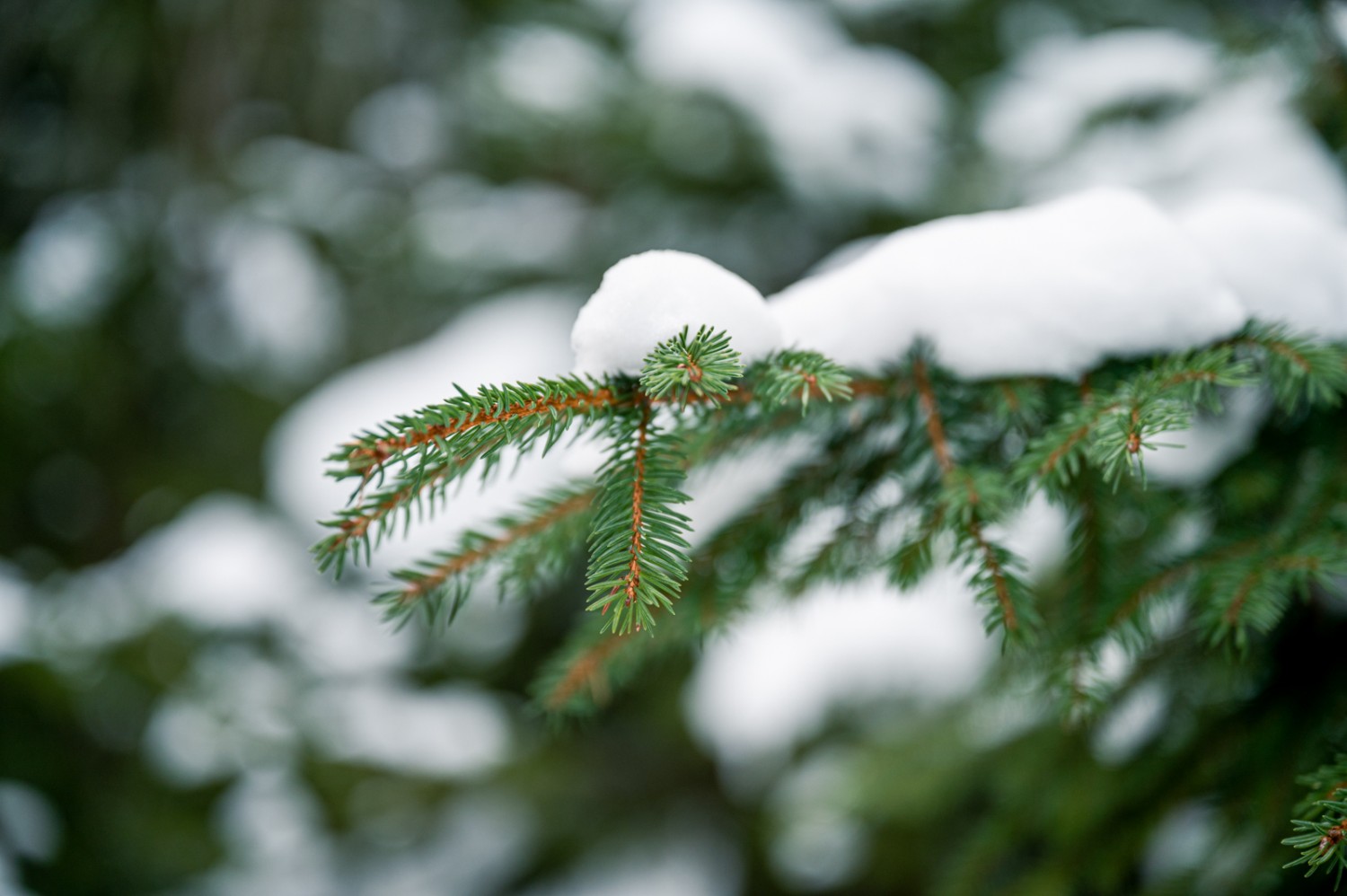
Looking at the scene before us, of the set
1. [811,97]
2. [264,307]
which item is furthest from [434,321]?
[811,97]

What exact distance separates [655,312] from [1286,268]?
25.1 inches

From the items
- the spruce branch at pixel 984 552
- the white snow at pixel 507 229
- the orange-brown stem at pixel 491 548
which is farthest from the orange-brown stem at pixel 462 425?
the white snow at pixel 507 229

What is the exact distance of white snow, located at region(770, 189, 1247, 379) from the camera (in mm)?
649

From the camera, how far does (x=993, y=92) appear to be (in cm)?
193

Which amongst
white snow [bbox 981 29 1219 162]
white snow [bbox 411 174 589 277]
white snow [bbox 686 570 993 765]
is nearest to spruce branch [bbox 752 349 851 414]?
white snow [bbox 981 29 1219 162]

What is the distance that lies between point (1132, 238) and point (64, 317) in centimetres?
306

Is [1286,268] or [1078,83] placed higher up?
[1078,83]

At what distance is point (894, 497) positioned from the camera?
0.81 meters

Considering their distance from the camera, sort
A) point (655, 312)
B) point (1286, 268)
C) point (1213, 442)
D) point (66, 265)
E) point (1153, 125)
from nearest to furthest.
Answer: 1. point (655, 312)
2. point (1286, 268)
3. point (1213, 442)
4. point (1153, 125)
5. point (66, 265)

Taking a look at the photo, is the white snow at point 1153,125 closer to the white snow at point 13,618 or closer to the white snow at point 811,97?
the white snow at point 811,97

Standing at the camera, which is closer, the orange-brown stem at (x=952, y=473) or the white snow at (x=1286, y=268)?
the orange-brown stem at (x=952, y=473)

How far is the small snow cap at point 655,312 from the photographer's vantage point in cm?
57

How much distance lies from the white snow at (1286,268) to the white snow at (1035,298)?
79mm

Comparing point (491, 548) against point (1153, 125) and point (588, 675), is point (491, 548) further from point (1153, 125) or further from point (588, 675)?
point (1153, 125)
